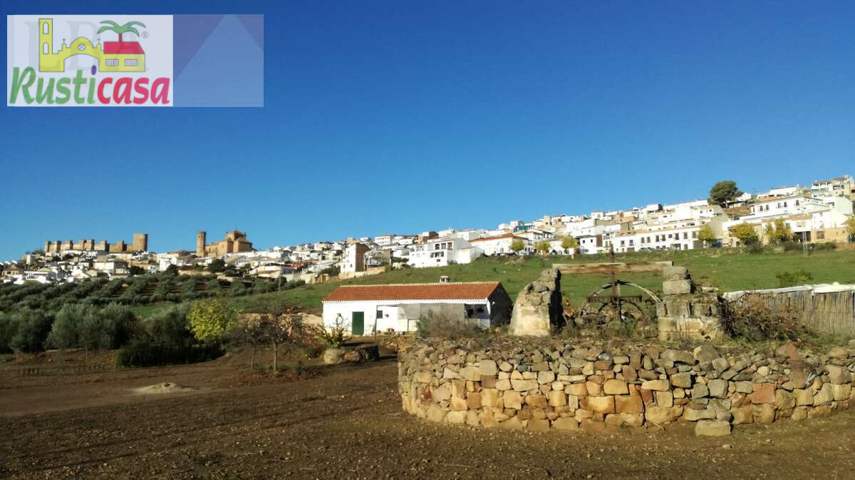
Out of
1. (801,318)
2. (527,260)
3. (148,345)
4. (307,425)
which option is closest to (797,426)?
(801,318)

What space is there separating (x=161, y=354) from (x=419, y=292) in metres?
16.5

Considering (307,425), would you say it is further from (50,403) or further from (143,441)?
(50,403)

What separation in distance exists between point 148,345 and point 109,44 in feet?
56.3

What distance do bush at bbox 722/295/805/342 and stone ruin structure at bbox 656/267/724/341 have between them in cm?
37

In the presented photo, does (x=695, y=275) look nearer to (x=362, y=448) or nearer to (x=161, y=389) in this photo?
(x=161, y=389)

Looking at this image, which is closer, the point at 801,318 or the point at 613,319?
the point at 801,318

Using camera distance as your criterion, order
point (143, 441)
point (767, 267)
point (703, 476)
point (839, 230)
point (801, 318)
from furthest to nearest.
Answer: point (839, 230) → point (767, 267) → point (801, 318) → point (143, 441) → point (703, 476)

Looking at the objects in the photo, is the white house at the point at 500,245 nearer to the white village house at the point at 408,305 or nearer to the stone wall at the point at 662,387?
the white village house at the point at 408,305

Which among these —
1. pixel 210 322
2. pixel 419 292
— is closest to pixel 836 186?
pixel 419 292

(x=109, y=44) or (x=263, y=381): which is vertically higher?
(x=109, y=44)

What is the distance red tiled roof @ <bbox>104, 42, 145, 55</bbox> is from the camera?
15.8 metres

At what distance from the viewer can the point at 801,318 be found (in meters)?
13.3

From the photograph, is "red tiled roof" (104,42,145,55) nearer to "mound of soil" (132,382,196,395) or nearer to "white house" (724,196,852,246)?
"mound of soil" (132,382,196,395)

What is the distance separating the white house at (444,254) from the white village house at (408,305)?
5551 cm
